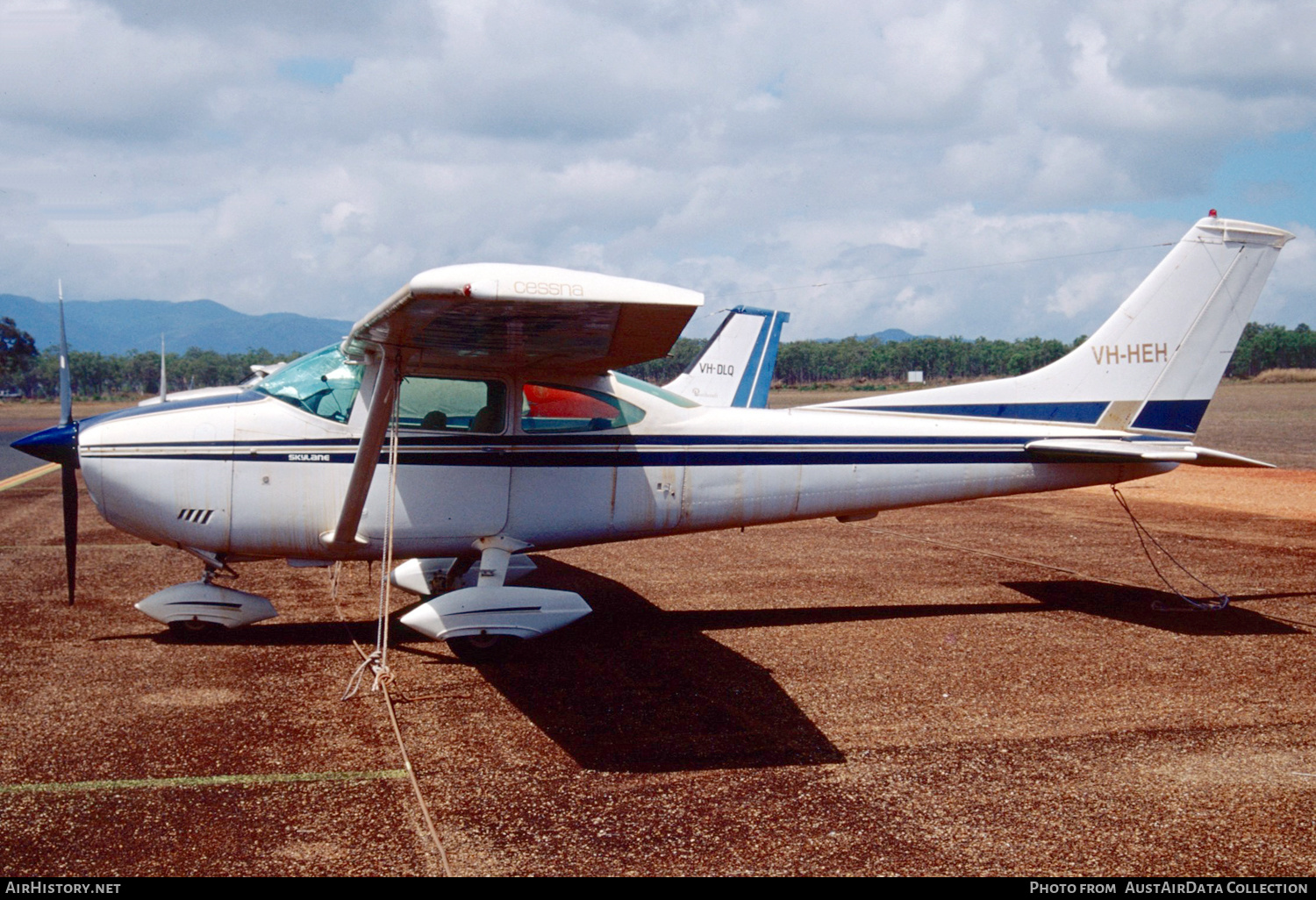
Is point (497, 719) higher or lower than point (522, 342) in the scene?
lower

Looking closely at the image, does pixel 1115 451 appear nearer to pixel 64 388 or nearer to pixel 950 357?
pixel 64 388

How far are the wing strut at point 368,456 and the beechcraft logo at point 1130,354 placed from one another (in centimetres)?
631

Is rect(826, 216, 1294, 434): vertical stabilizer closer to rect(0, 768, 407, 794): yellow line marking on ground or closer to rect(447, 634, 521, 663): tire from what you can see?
rect(447, 634, 521, 663): tire

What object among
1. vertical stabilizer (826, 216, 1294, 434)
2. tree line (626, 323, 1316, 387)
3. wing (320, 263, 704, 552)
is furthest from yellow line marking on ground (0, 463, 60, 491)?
tree line (626, 323, 1316, 387)

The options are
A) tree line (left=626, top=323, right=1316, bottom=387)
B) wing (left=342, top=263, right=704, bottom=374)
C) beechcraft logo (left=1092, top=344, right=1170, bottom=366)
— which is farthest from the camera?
tree line (left=626, top=323, right=1316, bottom=387)

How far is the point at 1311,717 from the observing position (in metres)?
5.46

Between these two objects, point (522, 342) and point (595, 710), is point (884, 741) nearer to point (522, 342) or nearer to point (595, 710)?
point (595, 710)

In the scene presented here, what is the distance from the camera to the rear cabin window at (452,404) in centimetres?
671

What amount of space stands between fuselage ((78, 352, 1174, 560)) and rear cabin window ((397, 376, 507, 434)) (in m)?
0.01

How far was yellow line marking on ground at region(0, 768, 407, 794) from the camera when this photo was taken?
4.39 meters

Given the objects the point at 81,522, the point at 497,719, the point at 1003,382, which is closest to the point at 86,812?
the point at 497,719

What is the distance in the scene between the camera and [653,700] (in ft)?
19.0

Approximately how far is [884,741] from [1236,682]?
2.78 metres

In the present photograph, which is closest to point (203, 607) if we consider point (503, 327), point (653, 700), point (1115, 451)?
point (503, 327)
